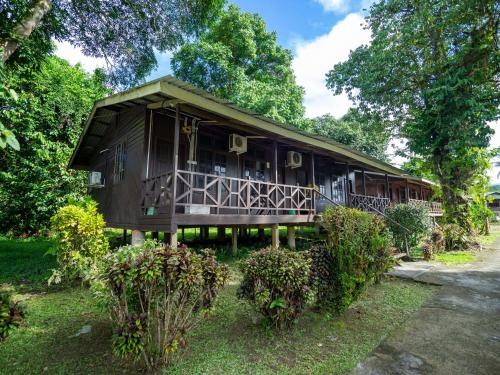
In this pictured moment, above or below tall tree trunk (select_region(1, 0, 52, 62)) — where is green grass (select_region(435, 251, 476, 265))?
below

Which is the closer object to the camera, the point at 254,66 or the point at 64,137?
the point at 64,137

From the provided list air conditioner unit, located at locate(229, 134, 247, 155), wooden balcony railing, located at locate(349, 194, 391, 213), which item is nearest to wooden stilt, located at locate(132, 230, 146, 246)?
air conditioner unit, located at locate(229, 134, 247, 155)

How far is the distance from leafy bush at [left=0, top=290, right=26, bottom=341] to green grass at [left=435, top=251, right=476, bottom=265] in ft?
37.9

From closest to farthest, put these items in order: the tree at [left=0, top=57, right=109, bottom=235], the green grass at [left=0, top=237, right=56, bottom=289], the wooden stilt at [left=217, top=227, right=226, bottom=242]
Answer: the green grass at [left=0, top=237, right=56, bottom=289]
the wooden stilt at [left=217, top=227, right=226, bottom=242]
the tree at [left=0, top=57, right=109, bottom=235]

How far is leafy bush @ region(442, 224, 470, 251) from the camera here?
12.6 meters

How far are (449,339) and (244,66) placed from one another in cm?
2295

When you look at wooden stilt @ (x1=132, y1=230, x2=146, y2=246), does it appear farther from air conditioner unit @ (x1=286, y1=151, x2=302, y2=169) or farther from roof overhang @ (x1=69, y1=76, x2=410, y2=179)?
air conditioner unit @ (x1=286, y1=151, x2=302, y2=169)

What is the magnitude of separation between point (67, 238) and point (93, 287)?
346 centimetres

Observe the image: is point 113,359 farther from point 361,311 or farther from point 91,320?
point 361,311

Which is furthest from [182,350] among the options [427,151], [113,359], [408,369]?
[427,151]

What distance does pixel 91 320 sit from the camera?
169 inches

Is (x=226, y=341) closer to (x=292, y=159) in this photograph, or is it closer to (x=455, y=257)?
(x=292, y=159)

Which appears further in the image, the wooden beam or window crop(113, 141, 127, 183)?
window crop(113, 141, 127, 183)

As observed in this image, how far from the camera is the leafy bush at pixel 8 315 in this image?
7.47 feet
